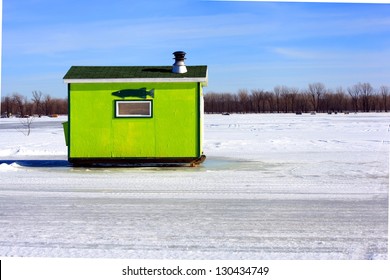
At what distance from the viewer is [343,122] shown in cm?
3409

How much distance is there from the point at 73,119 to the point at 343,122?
24734 mm

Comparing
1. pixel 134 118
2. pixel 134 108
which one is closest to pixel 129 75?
pixel 134 108

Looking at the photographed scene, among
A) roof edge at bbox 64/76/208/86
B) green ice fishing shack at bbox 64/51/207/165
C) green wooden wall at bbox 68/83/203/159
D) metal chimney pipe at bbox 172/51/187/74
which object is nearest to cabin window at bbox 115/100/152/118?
green ice fishing shack at bbox 64/51/207/165

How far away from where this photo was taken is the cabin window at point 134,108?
42.9 ft

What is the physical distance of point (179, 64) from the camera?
13.3 meters

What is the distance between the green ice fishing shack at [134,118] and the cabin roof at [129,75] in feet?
0.08

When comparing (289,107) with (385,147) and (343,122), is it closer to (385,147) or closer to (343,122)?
(385,147)

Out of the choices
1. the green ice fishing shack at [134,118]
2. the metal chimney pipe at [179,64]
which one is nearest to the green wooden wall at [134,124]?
the green ice fishing shack at [134,118]

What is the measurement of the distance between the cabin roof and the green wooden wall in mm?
137

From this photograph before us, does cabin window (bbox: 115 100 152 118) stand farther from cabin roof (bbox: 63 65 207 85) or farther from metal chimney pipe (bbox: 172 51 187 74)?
metal chimney pipe (bbox: 172 51 187 74)

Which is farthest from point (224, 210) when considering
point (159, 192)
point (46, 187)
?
point (46, 187)

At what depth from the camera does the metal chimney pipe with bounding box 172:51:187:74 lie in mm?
13188

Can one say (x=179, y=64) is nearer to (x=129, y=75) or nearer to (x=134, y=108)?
(x=129, y=75)

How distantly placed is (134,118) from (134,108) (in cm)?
30
